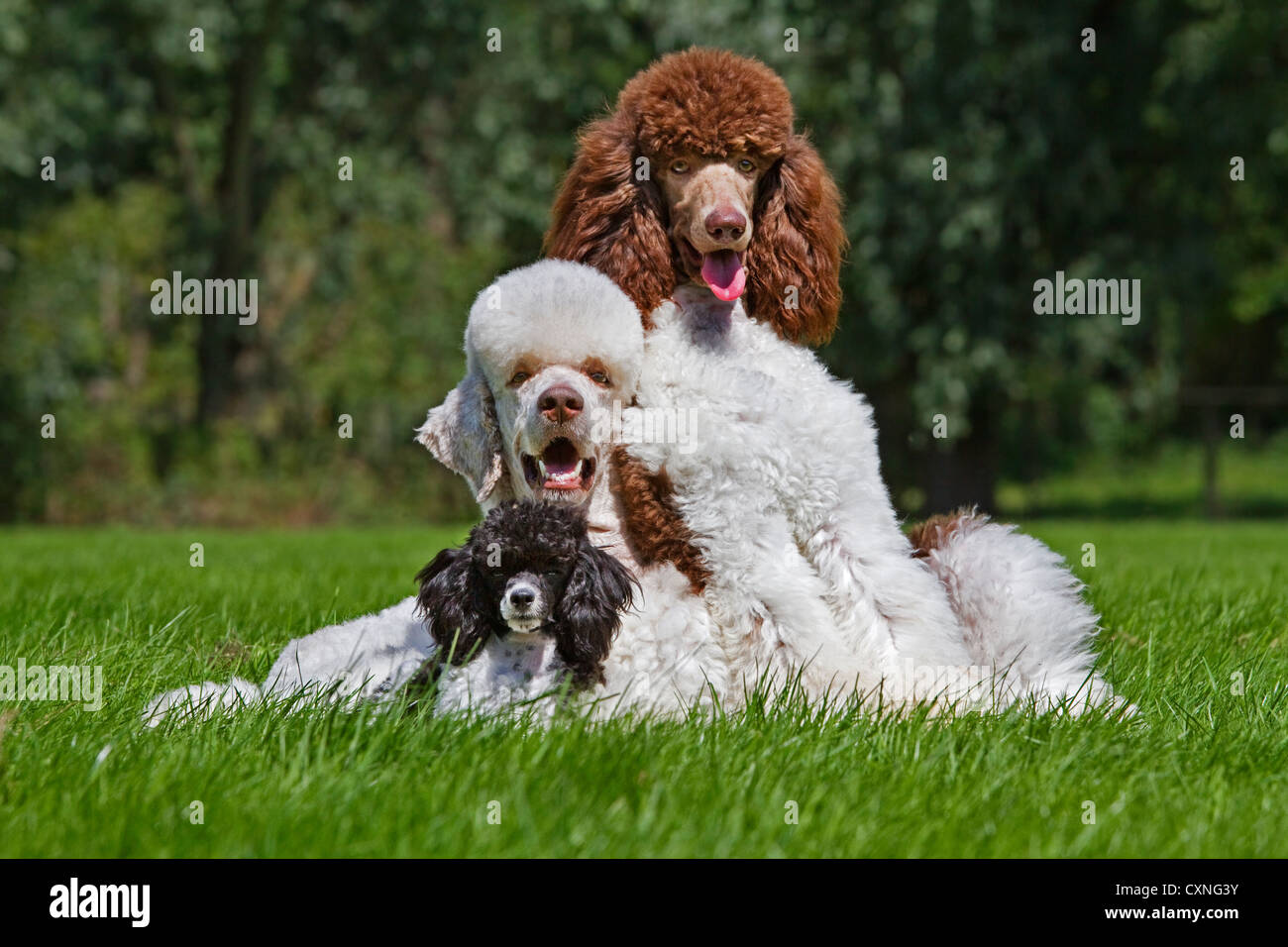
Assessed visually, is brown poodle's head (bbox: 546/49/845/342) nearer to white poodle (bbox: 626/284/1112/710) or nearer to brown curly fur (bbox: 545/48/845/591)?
brown curly fur (bbox: 545/48/845/591)

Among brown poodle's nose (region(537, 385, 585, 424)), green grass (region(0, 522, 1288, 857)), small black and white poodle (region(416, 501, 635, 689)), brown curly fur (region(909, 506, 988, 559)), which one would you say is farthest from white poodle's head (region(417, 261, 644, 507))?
brown curly fur (region(909, 506, 988, 559))

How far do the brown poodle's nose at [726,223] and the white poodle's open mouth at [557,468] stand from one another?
0.65m

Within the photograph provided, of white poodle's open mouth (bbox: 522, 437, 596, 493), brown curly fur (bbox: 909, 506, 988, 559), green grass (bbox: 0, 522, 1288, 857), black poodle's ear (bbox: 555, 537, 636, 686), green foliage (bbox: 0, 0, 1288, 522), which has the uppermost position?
green foliage (bbox: 0, 0, 1288, 522)

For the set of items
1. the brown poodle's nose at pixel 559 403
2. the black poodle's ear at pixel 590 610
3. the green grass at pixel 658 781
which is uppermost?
the brown poodle's nose at pixel 559 403

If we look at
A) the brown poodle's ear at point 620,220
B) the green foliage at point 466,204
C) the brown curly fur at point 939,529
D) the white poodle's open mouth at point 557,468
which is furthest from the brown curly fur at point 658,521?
the green foliage at point 466,204

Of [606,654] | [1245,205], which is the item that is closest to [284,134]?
[1245,205]

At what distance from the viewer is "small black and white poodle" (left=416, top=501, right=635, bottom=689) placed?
3.08 m

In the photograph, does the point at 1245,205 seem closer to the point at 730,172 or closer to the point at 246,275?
the point at 246,275

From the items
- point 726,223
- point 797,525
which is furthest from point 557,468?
point 726,223

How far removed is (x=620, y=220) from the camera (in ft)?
11.6

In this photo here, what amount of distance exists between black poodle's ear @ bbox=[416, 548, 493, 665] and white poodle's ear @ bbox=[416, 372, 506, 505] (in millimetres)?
255

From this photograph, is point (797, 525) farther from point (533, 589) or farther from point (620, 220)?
point (620, 220)

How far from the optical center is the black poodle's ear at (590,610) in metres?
3.09

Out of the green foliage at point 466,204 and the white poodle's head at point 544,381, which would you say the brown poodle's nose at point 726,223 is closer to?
the white poodle's head at point 544,381
